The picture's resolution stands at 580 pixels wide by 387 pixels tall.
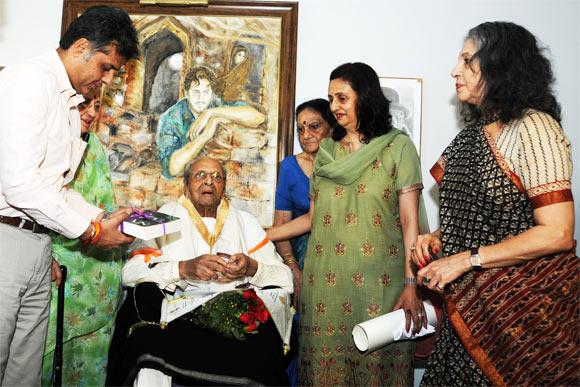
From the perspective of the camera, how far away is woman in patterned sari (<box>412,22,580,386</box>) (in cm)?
181

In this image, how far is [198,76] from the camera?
3.81m

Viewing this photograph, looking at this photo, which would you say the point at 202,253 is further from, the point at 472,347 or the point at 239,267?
the point at 472,347

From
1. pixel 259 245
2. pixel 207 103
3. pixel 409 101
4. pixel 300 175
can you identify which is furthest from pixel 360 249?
pixel 207 103

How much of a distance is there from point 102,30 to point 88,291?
4.84ft

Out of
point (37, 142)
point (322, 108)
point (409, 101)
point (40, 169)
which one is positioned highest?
point (409, 101)

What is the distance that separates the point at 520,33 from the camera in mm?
1993

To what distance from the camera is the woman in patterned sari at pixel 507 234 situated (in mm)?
1806

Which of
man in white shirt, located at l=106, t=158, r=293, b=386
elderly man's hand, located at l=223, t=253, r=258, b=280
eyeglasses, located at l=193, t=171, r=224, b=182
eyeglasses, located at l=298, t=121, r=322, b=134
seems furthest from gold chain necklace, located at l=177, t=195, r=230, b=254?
eyeglasses, located at l=298, t=121, r=322, b=134

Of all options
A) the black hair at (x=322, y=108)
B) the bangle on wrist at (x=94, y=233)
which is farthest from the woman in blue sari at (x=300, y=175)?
the bangle on wrist at (x=94, y=233)

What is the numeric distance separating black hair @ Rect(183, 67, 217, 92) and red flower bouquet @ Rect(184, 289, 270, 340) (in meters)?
1.62

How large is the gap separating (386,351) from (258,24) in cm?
235

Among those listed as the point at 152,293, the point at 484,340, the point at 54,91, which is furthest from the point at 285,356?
the point at 54,91

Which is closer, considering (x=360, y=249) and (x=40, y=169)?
(x=40, y=169)

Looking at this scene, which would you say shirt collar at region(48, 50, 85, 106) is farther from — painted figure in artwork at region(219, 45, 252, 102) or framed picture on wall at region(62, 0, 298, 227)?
painted figure in artwork at region(219, 45, 252, 102)
